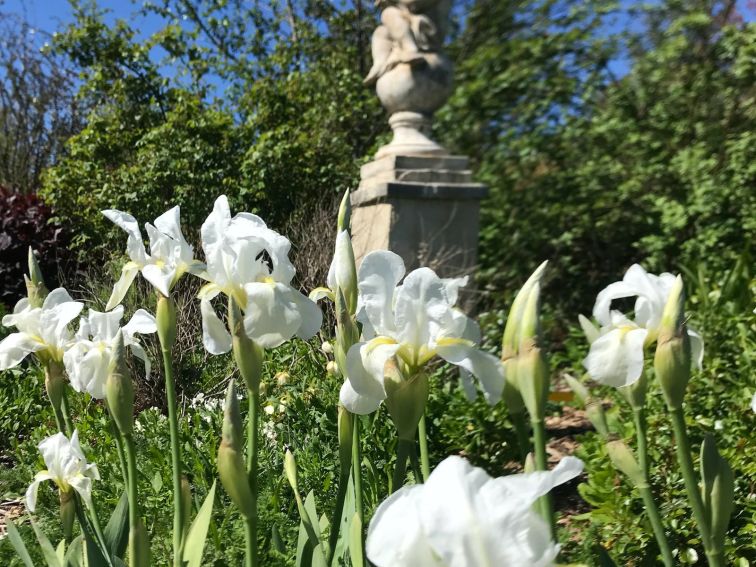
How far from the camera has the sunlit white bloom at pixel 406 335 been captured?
2.99 ft

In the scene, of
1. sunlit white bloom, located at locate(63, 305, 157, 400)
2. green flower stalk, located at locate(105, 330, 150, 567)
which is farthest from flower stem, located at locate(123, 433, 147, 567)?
sunlit white bloom, located at locate(63, 305, 157, 400)

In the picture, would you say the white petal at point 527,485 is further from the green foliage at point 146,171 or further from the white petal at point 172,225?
the green foliage at point 146,171

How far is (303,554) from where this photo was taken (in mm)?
1166

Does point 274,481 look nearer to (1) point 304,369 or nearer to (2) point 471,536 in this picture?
(1) point 304,369

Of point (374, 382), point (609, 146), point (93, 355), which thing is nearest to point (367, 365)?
point (374, 382)

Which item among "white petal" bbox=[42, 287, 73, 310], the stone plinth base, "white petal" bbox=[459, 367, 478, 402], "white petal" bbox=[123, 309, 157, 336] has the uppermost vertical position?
the stone plinth base

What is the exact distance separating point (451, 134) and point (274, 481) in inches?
231

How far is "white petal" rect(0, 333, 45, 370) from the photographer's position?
1.29 meters

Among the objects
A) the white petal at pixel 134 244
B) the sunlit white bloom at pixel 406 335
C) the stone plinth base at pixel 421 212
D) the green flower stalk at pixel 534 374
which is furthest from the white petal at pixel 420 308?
→ the stone plinth base at pixel 421 212

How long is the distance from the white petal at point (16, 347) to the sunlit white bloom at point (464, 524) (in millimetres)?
913

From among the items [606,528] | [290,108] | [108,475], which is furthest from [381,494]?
[290,108]

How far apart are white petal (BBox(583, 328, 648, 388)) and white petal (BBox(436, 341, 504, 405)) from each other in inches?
8.9

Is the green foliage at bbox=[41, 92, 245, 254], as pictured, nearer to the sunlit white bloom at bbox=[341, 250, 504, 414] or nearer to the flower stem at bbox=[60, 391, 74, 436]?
the flower stem at bbox=[60, 391, 74, 436]

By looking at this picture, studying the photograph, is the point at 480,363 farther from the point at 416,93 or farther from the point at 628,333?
the point at 416,93
